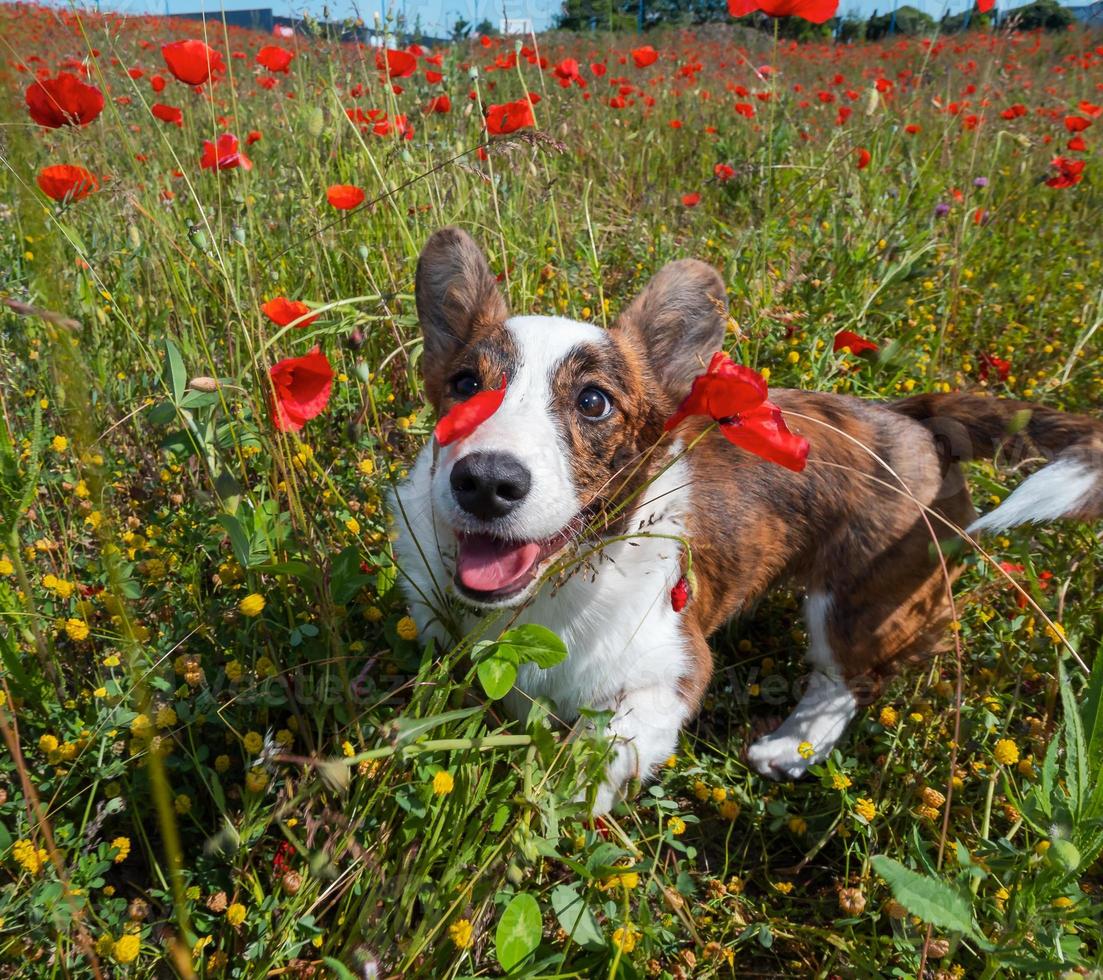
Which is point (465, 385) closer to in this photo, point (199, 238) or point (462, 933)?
point (199, 238)

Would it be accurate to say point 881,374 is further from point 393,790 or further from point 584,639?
point 393,790

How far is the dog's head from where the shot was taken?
5.31ft

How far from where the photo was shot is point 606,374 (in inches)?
77.9

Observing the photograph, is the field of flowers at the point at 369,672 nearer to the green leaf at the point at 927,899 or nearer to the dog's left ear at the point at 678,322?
the green leaf at the point at 927,899

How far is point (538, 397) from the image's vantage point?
6.10 feet

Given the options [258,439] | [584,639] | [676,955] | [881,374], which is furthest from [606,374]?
[881,374]

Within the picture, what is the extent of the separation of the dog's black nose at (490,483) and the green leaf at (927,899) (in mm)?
886

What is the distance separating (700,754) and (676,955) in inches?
26.7

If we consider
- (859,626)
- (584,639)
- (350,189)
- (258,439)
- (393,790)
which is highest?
(350,189)

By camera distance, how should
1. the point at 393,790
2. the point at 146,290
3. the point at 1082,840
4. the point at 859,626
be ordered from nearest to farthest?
the point at 1082,840 < the point at 393,790 < the point at 859,626 < the point at 146,290

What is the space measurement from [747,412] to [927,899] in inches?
30.8

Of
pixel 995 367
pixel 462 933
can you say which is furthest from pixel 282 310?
pixel 995 367

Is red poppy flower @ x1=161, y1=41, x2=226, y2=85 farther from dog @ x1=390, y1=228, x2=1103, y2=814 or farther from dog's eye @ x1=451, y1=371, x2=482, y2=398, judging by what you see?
dog's eye @ x1=451, y1=371, x2=482, y2=398

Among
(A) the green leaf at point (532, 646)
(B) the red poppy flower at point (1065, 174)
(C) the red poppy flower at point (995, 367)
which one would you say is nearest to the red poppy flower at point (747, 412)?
(A) the green leaf at point (532, 646)
